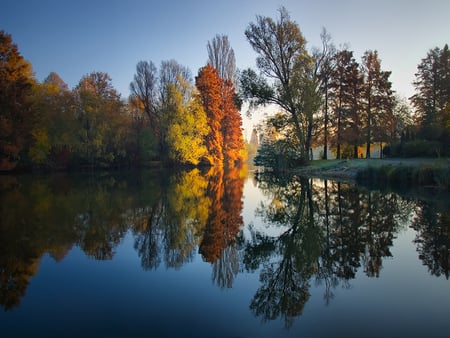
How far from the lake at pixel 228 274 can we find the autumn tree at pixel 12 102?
66.5 feet

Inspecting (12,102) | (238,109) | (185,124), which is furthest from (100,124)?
(238,109)

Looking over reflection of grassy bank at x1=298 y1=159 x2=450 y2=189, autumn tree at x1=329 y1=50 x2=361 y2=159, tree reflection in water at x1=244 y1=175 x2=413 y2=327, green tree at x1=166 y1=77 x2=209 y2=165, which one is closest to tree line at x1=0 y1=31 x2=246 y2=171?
green tree at x1=166 y1=77 x2=209 y2=165

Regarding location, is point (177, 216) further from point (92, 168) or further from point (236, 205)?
point (92, 168)

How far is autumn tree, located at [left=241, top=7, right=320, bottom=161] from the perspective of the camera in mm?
24250

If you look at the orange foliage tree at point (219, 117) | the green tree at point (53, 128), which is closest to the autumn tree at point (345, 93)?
the orange foliage tree at point (219, 117)

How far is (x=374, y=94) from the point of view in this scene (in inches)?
1204

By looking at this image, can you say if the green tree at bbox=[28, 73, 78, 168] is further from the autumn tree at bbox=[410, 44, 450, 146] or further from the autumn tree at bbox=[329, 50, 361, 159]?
the autumn tree at bbox=[410, 44, 450, 146]

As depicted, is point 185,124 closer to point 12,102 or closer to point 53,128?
point 53,128

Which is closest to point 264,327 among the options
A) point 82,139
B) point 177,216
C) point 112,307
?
point 112,307

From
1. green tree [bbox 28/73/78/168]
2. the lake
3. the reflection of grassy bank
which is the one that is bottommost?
the lake

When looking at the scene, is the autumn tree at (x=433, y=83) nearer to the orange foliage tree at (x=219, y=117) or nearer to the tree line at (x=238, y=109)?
the tree line at (x=238, y=109)

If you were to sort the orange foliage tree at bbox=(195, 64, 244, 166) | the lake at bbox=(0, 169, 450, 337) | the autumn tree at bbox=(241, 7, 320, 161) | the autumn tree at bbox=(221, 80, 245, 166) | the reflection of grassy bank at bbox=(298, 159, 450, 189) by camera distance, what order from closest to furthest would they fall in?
the lake at bbox=(0, 169, 450, 337)
the reflection of grassy bank at bbox=(298, 159, 450, 189)
the autumn tree at bbox=(241, 7, 320, 161)
the orange foliage tree at bbox=(195, 64, 244, 166)
the autumn tree at bbox=(221, 80, 245, 166)

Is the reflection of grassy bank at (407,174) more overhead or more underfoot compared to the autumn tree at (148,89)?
more underfoot

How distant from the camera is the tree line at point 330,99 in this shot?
24.4m
